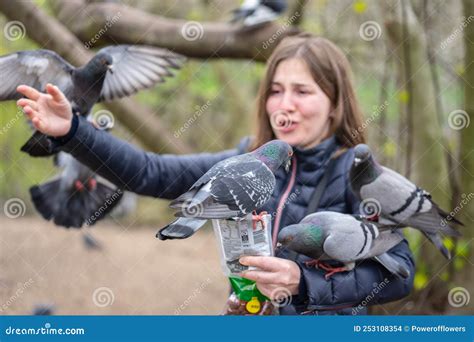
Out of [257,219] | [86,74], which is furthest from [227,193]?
[86,74]

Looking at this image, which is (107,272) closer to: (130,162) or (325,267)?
(130,162)

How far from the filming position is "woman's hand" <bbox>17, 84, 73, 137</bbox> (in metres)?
1.95

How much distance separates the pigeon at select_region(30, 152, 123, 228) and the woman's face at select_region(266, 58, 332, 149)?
928mm

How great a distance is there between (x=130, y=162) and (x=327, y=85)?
30.6 inches

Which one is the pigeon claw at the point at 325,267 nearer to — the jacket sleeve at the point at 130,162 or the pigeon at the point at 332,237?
the pigeon at the point at 332,237

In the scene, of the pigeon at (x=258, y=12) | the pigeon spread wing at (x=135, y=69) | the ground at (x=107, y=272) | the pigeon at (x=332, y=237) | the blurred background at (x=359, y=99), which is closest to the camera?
the pigeon at (x=332, y=237)

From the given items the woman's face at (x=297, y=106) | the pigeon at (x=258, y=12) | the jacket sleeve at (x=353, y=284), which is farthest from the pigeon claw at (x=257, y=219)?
the pigeon at (x=258, y=12)

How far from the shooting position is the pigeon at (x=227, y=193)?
5.69 feet

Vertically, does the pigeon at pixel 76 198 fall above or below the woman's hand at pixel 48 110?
below

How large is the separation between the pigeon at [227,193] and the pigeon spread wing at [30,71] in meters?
0.78

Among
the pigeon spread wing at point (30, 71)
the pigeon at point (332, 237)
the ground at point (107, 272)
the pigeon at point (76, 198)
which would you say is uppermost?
the pigeon spread wing at point (30, 71)

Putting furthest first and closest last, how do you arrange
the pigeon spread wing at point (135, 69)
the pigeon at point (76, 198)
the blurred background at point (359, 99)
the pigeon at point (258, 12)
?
1. the pigeon at point (258, 12)
2. the blurred background at point (359, 99)
3. the pigeon at point (76, 198)
4. the pigeon spread wing at point (135, 69)

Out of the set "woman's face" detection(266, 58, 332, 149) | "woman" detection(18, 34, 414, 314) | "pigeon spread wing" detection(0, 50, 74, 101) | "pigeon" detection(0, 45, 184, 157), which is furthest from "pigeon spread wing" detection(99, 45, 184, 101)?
"woman's face" detection(266, 58, 332, 149)

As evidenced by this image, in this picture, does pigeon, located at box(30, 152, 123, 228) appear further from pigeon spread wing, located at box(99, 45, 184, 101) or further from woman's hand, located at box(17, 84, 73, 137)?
woman's hand, located at box(17, 84, 73, 137)
